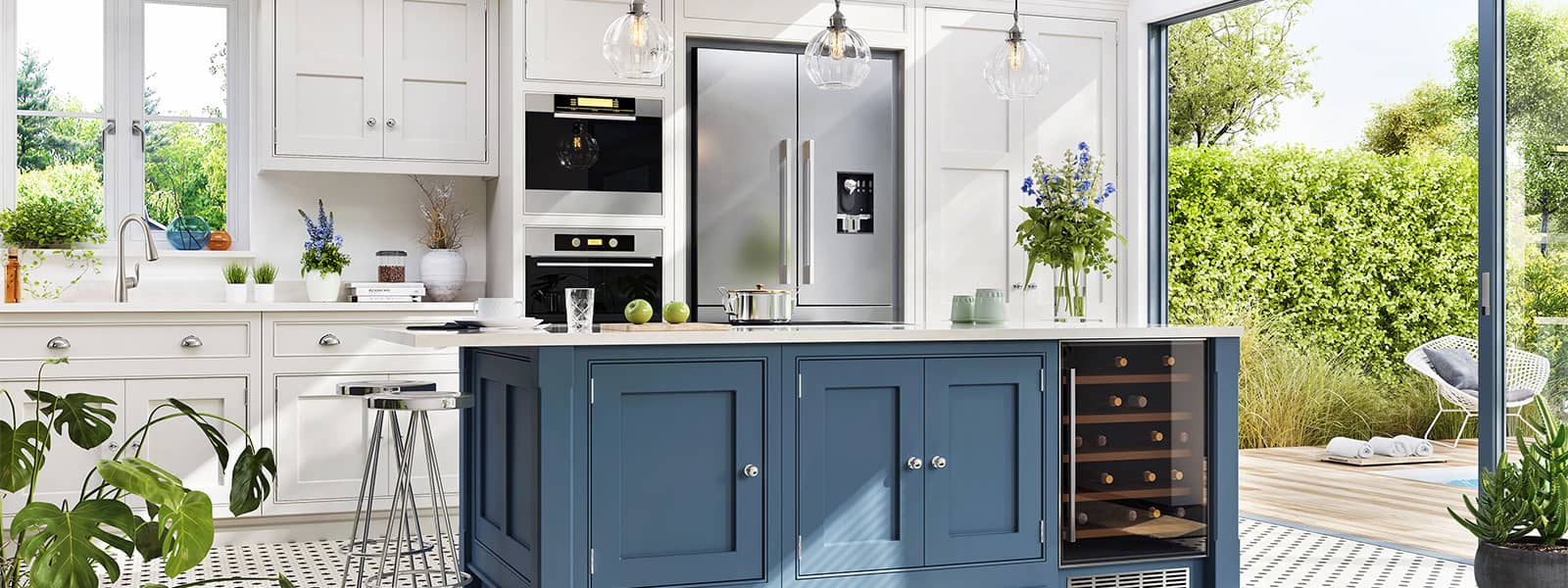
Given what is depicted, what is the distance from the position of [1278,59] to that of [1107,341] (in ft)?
23.2

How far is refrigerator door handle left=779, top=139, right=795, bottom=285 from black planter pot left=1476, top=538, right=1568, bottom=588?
2610 mm

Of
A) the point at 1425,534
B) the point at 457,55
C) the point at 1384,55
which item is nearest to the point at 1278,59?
the point at 1384,55

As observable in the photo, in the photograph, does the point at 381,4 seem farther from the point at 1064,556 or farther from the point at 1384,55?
the point at 1384,55

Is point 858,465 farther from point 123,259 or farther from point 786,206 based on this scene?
point 123,259

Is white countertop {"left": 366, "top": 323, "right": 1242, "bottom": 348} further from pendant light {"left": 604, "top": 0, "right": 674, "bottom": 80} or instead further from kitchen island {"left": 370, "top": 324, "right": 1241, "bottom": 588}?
pendant light {"left": 604, "top": 0, "right": 674, "bottom": 80}

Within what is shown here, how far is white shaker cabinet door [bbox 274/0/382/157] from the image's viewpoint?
4.91m

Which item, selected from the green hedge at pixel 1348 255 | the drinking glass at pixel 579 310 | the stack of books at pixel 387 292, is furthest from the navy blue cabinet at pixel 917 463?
the green hedge at pixel 1348 255

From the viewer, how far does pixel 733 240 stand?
5.18m

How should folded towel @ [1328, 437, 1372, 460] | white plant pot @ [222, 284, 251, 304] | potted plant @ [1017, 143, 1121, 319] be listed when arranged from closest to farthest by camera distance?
potted plant @ [1017, 143, 1121, 319], white plant pot @ [222, 284, 251, 304], folded towel @ [1328, 437, 1372, 460]

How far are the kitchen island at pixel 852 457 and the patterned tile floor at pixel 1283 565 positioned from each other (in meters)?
0.72

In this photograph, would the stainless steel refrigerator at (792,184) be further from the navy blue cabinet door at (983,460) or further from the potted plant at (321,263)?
the navy blue cabinet door at (983,460)

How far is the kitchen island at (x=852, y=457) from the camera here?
124 inches

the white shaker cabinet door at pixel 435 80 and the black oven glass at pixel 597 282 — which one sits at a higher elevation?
the white shaker cabinet door at pixel 435 80

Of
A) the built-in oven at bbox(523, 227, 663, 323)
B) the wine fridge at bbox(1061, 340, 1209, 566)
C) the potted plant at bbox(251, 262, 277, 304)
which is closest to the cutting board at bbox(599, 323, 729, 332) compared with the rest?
the wine fridge at bbox(1061, 340, 1209, 566)
